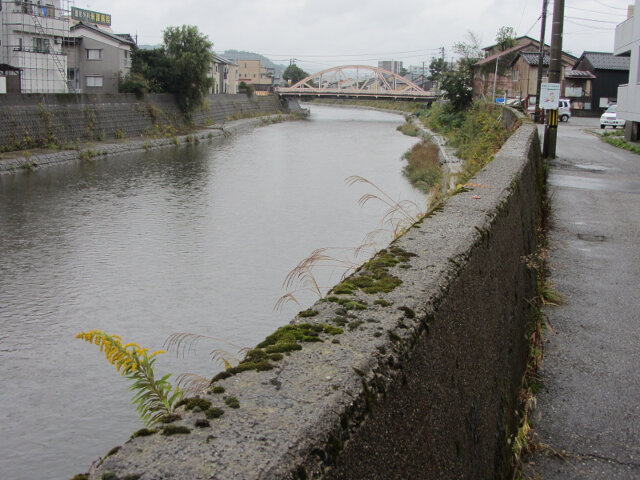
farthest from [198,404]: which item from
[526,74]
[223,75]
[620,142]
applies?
[223,75]

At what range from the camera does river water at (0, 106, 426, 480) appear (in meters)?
5.61

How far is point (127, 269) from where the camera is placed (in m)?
9.79

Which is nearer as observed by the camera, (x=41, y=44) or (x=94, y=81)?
(x=41, y=44)

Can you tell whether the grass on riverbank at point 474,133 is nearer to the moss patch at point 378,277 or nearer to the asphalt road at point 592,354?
the asphalt road at point 592,354

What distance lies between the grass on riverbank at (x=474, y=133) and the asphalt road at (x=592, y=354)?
1422 millimetres

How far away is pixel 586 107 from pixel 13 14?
30.8 meters

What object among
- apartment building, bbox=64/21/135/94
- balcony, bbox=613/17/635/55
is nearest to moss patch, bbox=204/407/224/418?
balcony, bbox=613/17/635/55

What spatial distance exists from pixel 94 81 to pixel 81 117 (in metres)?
12.7

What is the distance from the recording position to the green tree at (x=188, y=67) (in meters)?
33.6

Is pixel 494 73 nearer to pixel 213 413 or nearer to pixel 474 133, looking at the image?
pixel 474 133

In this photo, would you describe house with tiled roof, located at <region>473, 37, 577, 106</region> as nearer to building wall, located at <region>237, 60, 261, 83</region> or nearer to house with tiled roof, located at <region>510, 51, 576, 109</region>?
house with tiled roof, located at <region>510, 51, 576, 109</region>

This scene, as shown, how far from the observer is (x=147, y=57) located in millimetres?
34812

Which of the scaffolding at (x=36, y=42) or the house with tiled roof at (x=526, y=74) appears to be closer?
the scaffolding at (x=36, y=42)

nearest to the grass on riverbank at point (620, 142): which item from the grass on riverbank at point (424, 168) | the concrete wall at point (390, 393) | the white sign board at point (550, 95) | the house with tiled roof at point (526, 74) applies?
the white sign board at point (550, 95)
